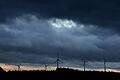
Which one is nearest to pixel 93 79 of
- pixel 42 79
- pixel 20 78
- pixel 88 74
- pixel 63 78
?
pixel 88 74

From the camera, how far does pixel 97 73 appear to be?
108 metres

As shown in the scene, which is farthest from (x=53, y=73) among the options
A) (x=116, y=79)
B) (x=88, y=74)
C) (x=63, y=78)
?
(x=116, y=79)

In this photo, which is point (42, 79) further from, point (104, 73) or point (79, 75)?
point (104, 73)

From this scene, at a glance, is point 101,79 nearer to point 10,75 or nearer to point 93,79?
point 93,79

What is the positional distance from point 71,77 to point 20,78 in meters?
19.5

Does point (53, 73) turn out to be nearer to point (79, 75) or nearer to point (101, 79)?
point (79, 75)

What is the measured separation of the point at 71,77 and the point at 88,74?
650 cm

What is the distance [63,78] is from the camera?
346ft

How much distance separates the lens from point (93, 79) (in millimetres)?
106188

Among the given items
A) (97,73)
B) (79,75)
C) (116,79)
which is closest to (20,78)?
(79,75)

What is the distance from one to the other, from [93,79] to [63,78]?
10965mm

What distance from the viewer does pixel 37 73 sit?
351ft

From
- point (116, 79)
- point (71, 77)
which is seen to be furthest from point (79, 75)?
point (116, 79)

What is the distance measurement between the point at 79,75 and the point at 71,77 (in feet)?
10.3
